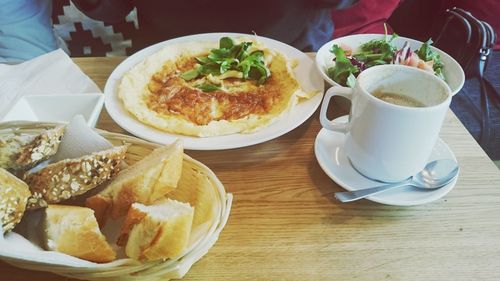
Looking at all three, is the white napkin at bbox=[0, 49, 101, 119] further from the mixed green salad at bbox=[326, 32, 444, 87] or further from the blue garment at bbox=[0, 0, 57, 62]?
the mixed green salad at bbox=[326, 32, 444, 87]

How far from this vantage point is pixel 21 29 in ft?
4.94

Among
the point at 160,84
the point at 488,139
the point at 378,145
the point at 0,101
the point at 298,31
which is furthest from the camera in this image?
the point at 488,139

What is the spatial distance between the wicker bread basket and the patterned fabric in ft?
4.14

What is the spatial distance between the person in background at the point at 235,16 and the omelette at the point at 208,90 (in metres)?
0.23

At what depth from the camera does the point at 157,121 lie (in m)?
1.00

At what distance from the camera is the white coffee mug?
0.75 meters

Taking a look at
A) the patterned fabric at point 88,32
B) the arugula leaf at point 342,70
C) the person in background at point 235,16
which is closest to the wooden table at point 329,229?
the arugula leaf at point 342,70

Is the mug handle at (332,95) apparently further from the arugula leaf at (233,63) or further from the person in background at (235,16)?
the person in background at (235,16)

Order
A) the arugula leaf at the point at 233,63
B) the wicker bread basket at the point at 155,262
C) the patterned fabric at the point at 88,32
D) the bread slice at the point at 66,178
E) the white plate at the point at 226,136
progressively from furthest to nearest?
the patterned fabric at the point at 88,32 < the arugula leaf at the point at 233,63 < the white plate at the point at 226,136 < the bread slice at the point at 66,178 < the wicker bread basket at the point at 155,262

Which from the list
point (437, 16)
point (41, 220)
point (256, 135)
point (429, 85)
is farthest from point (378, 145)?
point (437, 16)

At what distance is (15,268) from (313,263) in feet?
1.66

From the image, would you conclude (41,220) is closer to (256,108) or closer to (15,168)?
(15,168)

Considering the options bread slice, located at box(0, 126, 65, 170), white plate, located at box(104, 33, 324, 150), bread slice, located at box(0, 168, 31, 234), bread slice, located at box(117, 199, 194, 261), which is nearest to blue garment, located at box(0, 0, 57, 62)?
white plate, located at box(104, 33, 324, 150)

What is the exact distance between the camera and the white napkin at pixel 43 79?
3.67 ft
